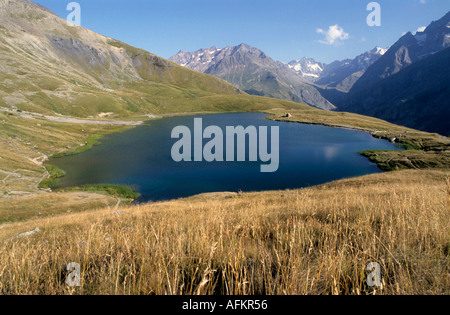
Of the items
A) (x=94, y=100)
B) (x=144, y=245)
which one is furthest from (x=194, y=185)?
(x=94, y=100)

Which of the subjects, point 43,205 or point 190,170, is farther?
point 190,170

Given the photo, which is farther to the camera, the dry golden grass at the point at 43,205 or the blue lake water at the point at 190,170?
the blue lake water at the point at 190,170

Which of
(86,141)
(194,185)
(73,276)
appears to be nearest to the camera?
(73,276)

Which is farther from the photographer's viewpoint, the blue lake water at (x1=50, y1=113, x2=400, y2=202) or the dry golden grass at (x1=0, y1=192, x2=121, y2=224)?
the blue lake water at (x1=50, y1=113, x2=400, y2=202)

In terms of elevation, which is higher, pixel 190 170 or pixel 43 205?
pixel 190 170

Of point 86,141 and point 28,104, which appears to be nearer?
point 86,141

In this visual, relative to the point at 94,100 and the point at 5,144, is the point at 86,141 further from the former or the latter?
the point at 94,100

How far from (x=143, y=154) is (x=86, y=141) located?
2640 cm

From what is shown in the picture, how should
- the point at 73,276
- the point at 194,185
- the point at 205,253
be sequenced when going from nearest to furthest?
1. the point at 73,276
2. the point at 205,253
3. the point at 194,185

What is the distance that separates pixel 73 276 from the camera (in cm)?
373

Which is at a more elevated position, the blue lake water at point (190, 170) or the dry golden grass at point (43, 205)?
the blue lake water at point (190, 170)

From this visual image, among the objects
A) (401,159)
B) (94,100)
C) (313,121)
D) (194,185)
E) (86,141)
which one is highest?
(94,100)

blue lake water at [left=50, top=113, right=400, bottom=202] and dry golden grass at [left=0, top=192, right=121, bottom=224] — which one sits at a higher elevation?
blue lake water at [left=50, top=113, right=400, bottom=202]
